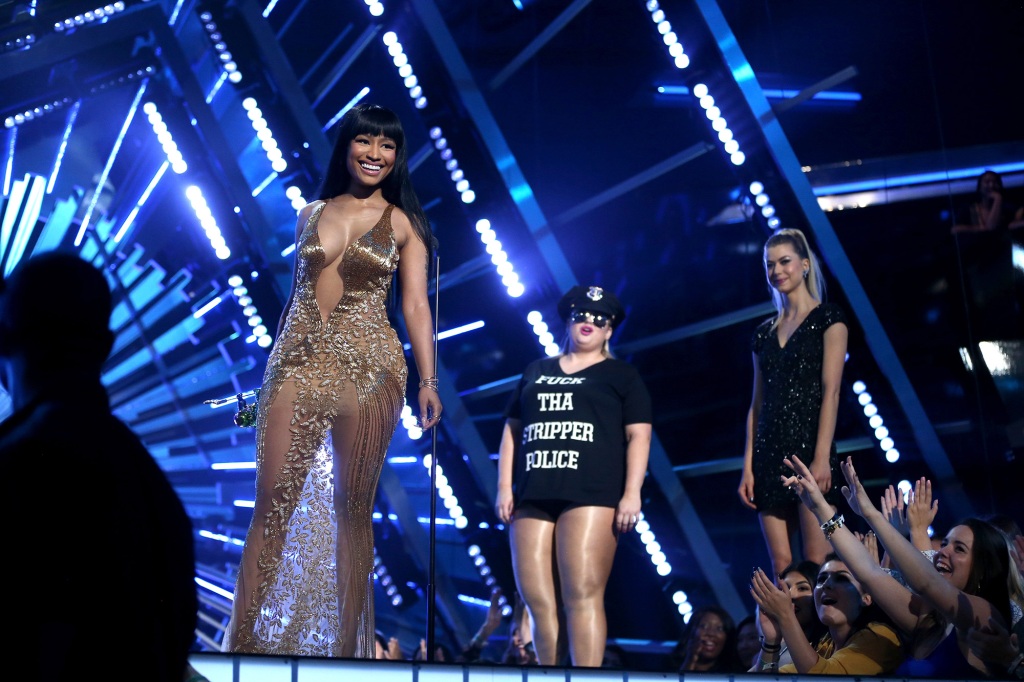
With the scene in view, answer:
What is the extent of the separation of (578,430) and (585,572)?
0.51 metres

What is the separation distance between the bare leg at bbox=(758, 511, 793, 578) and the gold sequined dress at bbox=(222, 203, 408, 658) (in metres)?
1.51

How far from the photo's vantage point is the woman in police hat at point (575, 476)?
377cm

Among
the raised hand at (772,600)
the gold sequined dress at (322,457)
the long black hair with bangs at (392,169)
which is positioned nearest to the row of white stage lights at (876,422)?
the raised hand at (772,600)

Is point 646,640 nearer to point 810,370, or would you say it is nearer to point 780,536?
point 780,536

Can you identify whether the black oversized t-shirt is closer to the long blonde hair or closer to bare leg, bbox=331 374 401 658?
the long blonde hair

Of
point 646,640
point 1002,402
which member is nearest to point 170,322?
Result: point 646,640

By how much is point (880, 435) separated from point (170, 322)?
11.7ft

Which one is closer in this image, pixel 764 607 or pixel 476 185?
pixel 764 607

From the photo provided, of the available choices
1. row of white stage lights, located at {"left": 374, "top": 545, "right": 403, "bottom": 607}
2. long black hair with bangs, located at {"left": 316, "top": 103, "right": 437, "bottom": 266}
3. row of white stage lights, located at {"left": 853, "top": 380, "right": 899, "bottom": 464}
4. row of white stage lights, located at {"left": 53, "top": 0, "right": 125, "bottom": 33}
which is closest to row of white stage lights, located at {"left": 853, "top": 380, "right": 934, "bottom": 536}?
row of white stage lights, located at {"left": 853, "top": 380, "right": 899, "bottom": 464}

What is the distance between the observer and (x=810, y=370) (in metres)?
3.95

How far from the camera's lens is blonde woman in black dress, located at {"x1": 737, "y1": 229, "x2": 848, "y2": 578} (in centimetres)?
385

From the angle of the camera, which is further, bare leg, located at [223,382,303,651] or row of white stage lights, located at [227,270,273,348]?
row of white stage lights, located at [227,270,273,348]

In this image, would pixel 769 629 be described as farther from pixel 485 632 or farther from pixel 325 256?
pixel 485 632

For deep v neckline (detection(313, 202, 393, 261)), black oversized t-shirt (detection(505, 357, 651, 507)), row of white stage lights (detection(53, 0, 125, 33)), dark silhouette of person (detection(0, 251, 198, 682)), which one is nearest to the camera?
dark silhouette of person (detection(0, 251, 198, 682))
